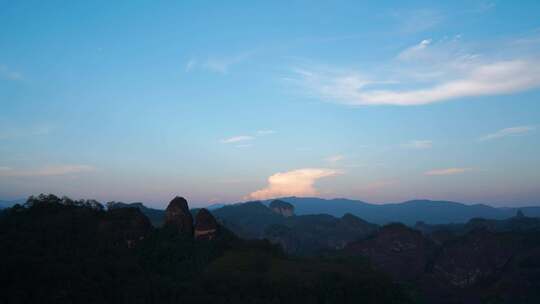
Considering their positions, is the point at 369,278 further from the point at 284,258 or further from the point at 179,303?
Result: the point at 179,303

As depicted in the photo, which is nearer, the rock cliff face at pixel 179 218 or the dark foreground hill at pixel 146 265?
the dark foreground hill at pixel 146 265

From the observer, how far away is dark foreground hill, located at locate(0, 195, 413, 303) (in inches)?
1346

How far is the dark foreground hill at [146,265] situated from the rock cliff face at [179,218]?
136 mm

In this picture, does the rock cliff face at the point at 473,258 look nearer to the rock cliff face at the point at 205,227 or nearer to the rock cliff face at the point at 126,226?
the rock cliff face at the point at 205,227

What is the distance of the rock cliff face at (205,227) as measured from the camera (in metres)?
57.8

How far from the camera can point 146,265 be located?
4666cm

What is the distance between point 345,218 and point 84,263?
12279 cm

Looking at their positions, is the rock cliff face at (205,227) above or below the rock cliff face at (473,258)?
above

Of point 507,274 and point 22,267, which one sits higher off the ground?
point 22,267

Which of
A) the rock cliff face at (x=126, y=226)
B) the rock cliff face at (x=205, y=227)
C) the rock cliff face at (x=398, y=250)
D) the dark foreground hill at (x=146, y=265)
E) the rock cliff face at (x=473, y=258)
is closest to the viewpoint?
the dark foreground hill at (x=146, y=265)

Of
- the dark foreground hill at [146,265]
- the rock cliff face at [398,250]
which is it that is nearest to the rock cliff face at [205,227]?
the dark foreground hill at [146,265]

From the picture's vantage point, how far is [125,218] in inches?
2077

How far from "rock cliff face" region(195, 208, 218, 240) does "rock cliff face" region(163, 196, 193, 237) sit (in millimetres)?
1325

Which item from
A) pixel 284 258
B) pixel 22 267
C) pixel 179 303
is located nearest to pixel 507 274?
pixel 284 258
